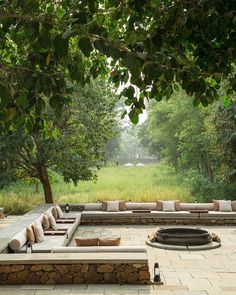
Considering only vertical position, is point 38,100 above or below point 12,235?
above

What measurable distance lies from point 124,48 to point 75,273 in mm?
6938

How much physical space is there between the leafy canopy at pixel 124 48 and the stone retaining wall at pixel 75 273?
18.2 feet

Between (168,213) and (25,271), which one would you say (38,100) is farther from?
(168,213)

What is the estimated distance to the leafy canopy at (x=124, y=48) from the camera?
3600 millimetres

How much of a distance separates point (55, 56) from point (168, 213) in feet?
51.5

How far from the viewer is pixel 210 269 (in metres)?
11.4

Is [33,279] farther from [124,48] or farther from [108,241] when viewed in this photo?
[124,48]

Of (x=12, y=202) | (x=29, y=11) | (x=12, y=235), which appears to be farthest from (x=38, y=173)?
(x=29, y=11)

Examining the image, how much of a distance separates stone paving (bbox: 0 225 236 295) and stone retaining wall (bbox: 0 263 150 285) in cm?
21

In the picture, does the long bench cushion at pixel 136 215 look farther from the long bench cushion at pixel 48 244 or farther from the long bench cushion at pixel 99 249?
the long bench cushion at pixel 99 249

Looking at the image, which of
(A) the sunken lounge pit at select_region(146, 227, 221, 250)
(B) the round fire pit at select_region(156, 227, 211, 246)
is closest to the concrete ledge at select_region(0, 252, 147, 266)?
(A) the sunken lounge pit at select_region(146, 227, 221, 250)

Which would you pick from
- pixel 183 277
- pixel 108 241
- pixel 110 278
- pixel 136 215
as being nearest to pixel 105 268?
pixel 110 278

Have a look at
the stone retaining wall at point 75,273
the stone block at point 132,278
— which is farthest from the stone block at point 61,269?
the stone block at point 132,278

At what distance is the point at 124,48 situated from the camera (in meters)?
4.12
